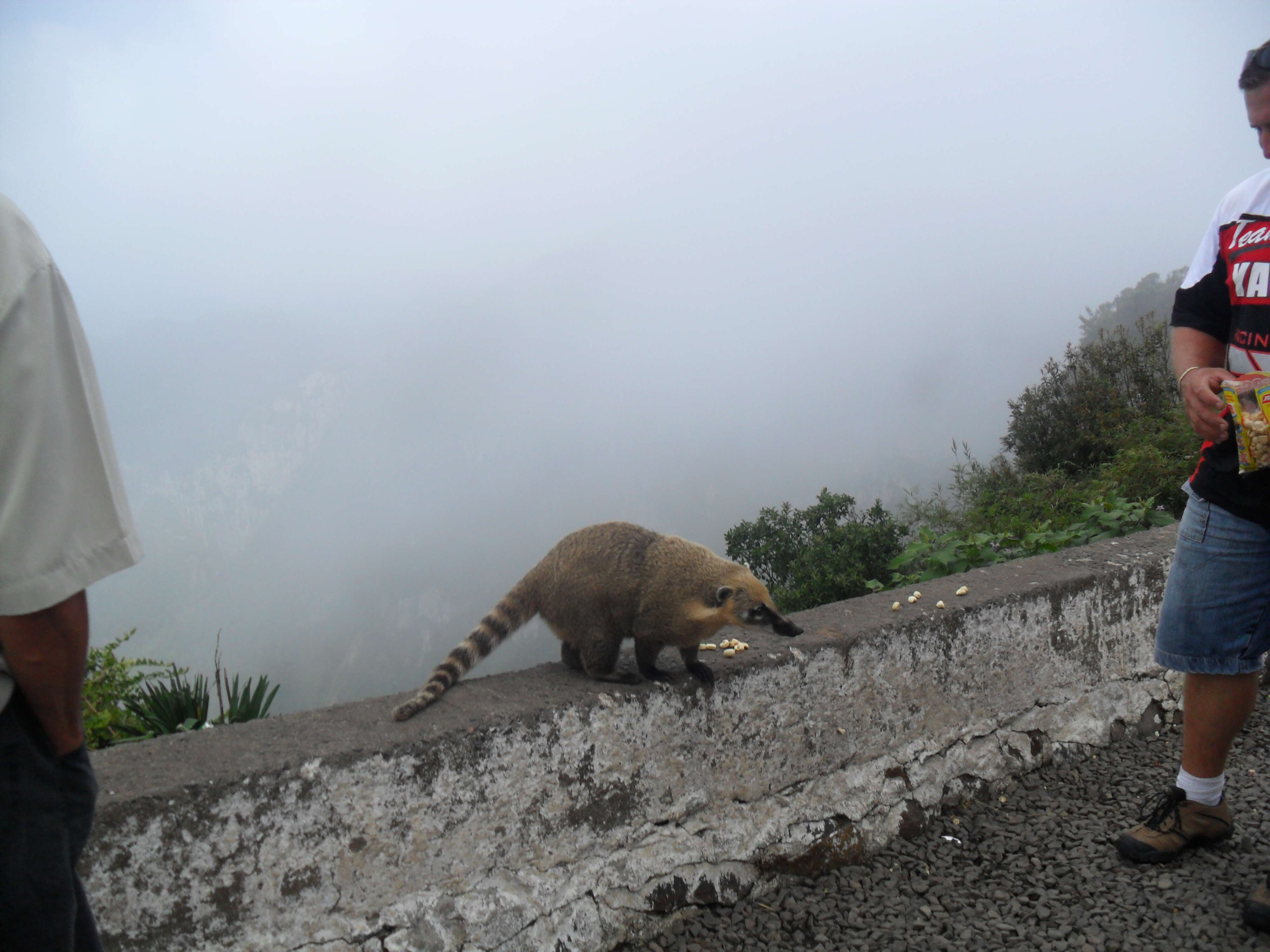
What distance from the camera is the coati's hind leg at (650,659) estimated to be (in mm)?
2934

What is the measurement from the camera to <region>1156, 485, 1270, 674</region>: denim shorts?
102 inches

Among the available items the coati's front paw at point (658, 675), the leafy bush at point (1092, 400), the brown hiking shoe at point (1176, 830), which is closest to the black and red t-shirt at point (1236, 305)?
the brown hiking shoe at point (1176, 830)

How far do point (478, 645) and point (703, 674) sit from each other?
0.86 m

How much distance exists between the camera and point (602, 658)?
2.97 metres

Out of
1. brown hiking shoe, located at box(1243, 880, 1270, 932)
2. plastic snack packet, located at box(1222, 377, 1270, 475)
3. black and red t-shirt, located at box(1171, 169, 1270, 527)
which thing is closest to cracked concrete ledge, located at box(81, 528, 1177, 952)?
brown hiking shoe, located at box(1243, 880, 1270, 932)

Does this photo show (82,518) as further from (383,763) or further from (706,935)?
(706,935)

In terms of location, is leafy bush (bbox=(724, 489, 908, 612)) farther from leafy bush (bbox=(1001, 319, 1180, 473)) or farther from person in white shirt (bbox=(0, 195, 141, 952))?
person in white shirt (bbox=(0, 195, 141, 952))

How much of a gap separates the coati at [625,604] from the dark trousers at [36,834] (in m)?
1.52

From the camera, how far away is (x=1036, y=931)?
2658 millimetres

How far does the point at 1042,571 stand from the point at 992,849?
1.45m

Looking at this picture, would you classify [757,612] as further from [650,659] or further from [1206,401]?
[1206,401]

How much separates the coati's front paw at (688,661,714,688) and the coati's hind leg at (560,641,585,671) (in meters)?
0.46

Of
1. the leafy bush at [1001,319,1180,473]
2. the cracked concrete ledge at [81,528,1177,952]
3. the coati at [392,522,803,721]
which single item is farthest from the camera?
the leafy bush at [1001,319,1180,473]

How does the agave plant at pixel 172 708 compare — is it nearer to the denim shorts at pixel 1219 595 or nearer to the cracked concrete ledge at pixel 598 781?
the cracked concrete ledge at pixel 598 781
